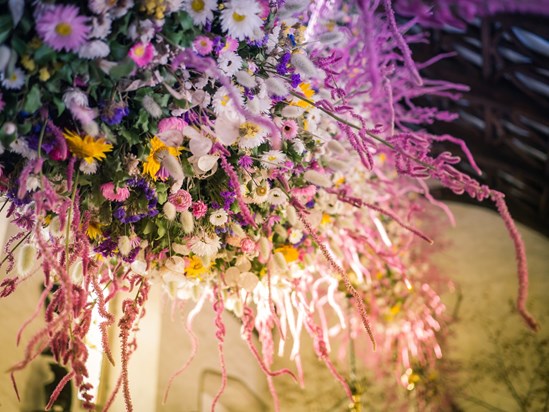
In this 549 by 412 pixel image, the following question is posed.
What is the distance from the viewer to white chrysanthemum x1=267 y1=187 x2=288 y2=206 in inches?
39.4

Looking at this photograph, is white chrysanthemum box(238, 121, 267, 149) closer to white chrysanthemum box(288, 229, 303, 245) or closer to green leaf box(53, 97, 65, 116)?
green leaf box(53, 97, 65, 116)

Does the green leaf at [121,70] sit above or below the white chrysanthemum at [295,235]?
above

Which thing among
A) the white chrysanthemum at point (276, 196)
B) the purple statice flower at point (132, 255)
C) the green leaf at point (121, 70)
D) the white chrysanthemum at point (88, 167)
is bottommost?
the purple statice flower at point (132, 255)

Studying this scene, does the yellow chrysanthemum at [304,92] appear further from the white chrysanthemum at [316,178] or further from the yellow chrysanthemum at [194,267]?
the yellow chrysanthemum at [194,267]

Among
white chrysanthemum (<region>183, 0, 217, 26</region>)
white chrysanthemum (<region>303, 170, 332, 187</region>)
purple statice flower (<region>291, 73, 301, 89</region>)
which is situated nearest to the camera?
white chrysanthemum (<region>183, 0, 217, 26</region>)

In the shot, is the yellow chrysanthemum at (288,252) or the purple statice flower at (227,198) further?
the yellow chrysanthemum at (288,252)

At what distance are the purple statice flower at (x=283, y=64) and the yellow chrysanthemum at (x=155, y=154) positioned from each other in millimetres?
255

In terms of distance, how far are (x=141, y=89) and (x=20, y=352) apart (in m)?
1.26

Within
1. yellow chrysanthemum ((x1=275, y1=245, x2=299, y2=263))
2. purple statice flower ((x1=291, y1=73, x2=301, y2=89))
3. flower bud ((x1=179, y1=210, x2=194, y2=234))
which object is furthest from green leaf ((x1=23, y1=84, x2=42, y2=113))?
yellow chrysanthemum ((x1=275, y1=245, x2=299, y2=263))

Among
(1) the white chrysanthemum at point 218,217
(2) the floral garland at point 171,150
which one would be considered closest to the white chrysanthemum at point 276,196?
(2) the floral garland at point 171,150

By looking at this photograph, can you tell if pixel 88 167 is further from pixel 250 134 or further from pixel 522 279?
pixel 522 279

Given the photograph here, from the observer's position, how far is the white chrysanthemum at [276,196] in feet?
3.28

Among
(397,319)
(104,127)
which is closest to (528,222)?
(397,319)

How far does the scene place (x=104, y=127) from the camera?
2.36 ft
